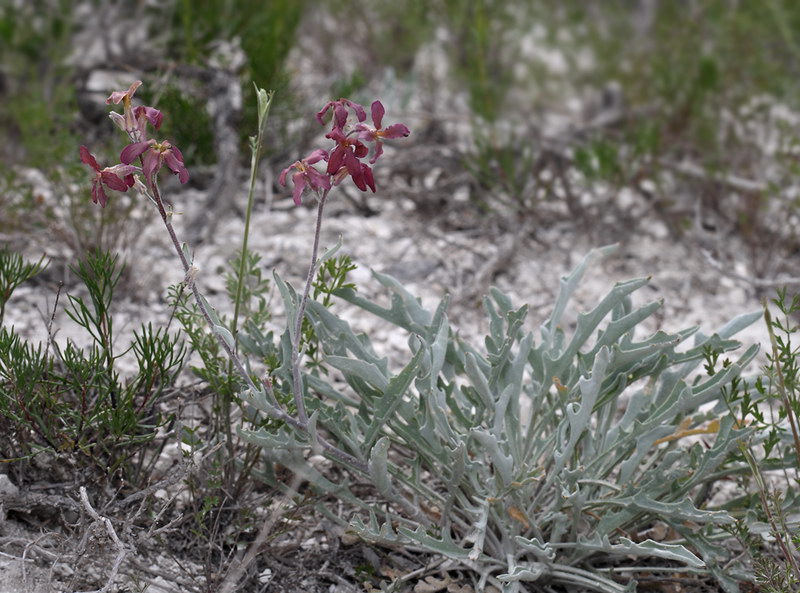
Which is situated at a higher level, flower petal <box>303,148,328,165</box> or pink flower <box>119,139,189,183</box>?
pink flower <box>119,139,189,183</box>

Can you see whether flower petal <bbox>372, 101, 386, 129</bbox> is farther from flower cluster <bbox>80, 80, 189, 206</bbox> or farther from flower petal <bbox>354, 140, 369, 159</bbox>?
flower cluster <bbox>80, 80, 189, 206</bbox>

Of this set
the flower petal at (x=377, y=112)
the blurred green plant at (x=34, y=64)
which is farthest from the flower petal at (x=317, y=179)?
the blurred green plant at (x=34, y=64)

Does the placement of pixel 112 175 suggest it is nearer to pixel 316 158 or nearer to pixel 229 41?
pixel 316 158

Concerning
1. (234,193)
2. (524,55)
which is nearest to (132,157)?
(234,193)

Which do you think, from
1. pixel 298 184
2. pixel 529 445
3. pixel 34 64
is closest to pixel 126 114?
pixel 298 184

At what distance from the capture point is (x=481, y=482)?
6.91 ft

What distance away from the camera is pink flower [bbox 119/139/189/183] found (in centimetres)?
157

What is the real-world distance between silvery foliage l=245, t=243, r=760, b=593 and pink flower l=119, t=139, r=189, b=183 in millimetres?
366

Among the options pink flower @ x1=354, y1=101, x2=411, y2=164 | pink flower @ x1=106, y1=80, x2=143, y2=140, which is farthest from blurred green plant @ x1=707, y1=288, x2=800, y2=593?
pink flower @ x1=106, y1=80, x2=143, y2=140

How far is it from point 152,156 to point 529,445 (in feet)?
3.58

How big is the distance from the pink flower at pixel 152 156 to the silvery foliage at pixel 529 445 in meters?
0.37

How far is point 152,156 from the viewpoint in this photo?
159cm

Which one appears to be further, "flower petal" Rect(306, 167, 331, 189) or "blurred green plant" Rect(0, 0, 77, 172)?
"blurred green plant" Rect(0, 0, 77, 172)

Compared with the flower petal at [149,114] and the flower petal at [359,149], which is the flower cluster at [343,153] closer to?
the flower petal at [359,149]
